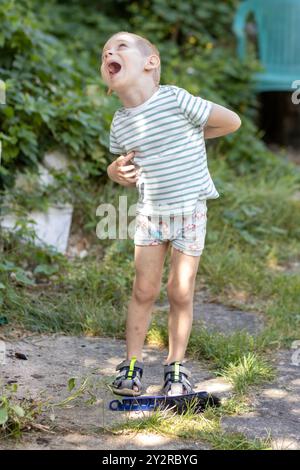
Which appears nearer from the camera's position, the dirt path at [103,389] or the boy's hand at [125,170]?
the dirt path at [103,389]

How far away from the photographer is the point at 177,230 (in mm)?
2840

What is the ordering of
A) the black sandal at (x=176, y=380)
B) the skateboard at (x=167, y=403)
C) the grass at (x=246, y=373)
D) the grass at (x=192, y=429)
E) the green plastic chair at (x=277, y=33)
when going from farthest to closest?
the green plastic chair at (x=277, y=33), the grass at (x=246, y=373), the black sandal at (x=176, y=380), the skateboard at (x=167, y=403), the grass at (x=192, y=429)

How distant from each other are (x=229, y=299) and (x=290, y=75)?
373 cm

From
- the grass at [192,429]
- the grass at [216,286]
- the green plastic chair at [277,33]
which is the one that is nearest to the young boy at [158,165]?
the grass at [192,429]

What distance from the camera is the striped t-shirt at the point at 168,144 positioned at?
9.04 feet

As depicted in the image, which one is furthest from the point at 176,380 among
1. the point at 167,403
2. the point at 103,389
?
the point at 103,389

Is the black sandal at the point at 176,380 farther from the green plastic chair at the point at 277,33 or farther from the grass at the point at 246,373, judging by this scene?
the green plastic chair at the point at 277,33

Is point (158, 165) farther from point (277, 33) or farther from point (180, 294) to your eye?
point (277, 33)

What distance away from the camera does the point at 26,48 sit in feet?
16.2

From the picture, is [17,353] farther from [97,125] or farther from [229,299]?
[97,125]

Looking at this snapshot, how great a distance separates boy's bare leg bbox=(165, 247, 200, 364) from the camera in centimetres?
288

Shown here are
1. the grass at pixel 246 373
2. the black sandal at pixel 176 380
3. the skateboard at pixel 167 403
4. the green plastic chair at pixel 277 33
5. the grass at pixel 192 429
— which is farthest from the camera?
the green plastic chair at pixel 277 33

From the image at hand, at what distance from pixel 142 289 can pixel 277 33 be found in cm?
527

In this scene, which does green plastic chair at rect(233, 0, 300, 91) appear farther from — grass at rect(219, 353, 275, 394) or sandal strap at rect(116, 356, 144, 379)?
sandal strap at rect(116, 356, 144, 379)
